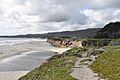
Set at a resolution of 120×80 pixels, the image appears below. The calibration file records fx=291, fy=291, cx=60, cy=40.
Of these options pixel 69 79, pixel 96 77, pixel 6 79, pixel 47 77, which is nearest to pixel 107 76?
pixel 96 77

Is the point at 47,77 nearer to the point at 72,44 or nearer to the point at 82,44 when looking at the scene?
the point at 82,44

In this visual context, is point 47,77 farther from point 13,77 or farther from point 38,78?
point 13,77

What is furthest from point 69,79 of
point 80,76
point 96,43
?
point 96,43

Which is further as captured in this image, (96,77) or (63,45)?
(63,45)

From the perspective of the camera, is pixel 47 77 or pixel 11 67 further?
pixel 11 67

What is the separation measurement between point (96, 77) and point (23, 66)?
3551cm

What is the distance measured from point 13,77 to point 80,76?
19.9 meters

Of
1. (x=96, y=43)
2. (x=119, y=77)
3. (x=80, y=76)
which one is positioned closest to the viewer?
(x=119, y=77)

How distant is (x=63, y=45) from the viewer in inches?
6732

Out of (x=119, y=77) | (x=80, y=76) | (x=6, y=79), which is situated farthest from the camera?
(x=6, y=79)

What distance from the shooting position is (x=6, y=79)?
168ft

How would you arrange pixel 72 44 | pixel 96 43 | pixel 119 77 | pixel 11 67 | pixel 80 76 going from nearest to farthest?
pixel 119 77 → pixel 80 76 → pixel 11 67 → pixel 96 43 → pixel 72 44

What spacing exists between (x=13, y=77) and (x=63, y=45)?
11840 centimetres

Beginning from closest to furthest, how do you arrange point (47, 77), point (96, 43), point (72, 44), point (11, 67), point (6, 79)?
1. point (47, 77)
2. point (6, 79)
3. point (11, 67)
4. point (96, 43)
5. point (72, 44)
